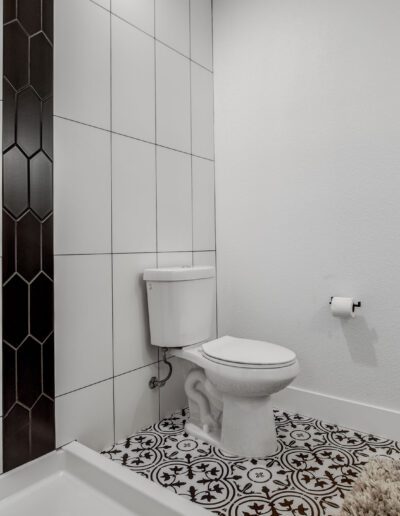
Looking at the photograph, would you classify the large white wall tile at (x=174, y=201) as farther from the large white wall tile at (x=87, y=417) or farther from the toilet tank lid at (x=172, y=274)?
the large white wall tile at (x=87, y=417)

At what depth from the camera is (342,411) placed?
6.32 feet

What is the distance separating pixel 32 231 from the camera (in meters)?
1.47

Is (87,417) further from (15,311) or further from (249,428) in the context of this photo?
(249,428)

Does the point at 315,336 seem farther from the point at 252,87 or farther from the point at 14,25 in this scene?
the point at 14,25

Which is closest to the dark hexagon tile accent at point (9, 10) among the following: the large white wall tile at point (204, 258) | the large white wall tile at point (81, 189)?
the large white wall tile at point (81, 189)

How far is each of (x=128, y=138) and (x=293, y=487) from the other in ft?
5.22

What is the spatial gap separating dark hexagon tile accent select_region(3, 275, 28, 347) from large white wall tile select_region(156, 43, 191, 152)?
100cm

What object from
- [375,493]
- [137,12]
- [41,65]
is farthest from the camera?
[137,12]

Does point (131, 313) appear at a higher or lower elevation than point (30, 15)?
lower

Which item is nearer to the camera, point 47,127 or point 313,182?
point 47,127

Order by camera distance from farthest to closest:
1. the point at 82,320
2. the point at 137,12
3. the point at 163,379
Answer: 1. the point at 163,379
2. the point at 137,12
3. the point at 82,320

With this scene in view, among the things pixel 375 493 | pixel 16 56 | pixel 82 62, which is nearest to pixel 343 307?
pixel 375 493

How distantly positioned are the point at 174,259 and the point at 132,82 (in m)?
0.88

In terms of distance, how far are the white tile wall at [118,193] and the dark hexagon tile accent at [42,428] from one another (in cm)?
4
